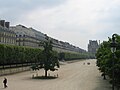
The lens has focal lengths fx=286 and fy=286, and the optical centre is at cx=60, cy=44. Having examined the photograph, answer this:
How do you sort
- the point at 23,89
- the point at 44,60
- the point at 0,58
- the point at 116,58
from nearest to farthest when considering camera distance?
the point at 116,58 < the point at 23,89 < the point at 44,60 < the point at 0,58

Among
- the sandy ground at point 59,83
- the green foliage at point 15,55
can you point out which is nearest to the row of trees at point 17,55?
the green foliage at point 15,55

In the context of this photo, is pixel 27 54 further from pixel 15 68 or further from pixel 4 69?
pixel 4 69

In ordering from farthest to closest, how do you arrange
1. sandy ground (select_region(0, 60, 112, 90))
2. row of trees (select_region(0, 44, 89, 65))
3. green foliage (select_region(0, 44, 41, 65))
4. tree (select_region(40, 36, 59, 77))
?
1. green foliage (select_region(0, 44, 41, 65))
2. row of trees (select_region(0, 44, 89, 65))
3. tree (select_region(40, 36, 59, 77))
4. sandy ground (select_region(0, 60, 112, 90))

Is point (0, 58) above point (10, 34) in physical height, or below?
below

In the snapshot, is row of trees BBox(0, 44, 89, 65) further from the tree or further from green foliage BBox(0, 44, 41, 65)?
the tree

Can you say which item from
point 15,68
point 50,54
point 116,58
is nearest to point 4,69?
point 15,68

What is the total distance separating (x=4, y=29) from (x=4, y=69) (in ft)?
168

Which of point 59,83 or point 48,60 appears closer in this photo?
point 59,83

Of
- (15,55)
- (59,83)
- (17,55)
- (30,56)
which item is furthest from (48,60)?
(30,56)

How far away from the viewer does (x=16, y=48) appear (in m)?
82.9

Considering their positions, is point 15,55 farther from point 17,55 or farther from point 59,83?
point 59,83

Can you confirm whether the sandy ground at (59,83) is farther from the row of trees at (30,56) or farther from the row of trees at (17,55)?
the row of trees at (17,55)

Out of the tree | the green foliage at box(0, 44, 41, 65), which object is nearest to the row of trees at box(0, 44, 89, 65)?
the green foliage at box(0, 44, 41, 65)

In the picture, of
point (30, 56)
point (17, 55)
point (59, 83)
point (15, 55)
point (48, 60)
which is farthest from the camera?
point (30, 56)
